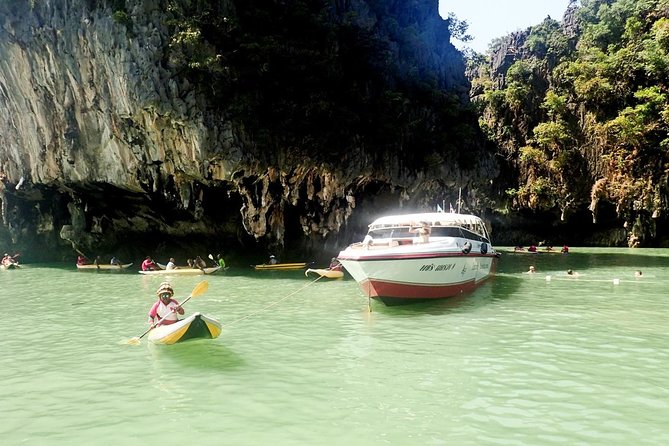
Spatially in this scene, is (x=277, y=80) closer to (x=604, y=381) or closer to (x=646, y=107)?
(x=604, y=381)

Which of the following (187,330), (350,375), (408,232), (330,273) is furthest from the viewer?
(330,273)

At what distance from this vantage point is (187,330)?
32.6 ft

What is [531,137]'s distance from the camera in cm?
5162

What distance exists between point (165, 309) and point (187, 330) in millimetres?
1168

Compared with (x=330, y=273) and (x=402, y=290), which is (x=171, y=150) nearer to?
(x=330, y=273)

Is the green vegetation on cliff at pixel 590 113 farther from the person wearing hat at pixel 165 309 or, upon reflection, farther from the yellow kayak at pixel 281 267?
the person wearing hat at pixel 165 309

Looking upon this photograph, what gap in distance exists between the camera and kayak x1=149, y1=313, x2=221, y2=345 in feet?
32.3

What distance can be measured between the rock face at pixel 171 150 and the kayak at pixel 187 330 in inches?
658

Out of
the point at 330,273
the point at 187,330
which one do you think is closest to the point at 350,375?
the point at 187,330

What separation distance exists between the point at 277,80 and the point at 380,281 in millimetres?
16203

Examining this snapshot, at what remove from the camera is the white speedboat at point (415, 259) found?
14.4m

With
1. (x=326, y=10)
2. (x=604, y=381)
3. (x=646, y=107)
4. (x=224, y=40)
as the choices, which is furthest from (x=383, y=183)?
(x=604, y=381)

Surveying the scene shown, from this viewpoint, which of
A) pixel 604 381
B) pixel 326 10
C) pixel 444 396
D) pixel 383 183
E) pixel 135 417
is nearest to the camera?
pixel 135 417

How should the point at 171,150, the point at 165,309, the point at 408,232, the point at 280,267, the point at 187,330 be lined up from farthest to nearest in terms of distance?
1. the point at 280,267
2. the point at 171,150
3. the point at 408,232
4. the point at 165,309
5. the point at 187,330
